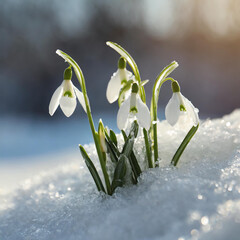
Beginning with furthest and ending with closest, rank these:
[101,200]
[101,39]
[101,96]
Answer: [101,39]
[101,96]
[101,200]

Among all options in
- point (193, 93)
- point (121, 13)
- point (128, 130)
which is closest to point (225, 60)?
point (193, 93)

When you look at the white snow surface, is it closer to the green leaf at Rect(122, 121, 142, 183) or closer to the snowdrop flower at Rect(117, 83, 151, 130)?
the green leaf at Rect(122, 121, 142, 183)

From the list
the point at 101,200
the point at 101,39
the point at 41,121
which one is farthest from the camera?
the point at 101,39

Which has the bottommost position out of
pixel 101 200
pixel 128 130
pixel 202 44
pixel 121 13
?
pixel 101 200

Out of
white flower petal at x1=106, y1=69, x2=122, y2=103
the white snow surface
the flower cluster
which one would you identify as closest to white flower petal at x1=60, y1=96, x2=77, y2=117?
the flower cluster

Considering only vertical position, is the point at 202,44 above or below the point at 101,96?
above

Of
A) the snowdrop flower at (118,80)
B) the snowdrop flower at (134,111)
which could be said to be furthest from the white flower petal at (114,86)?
the snowdrop flower at (134,111)

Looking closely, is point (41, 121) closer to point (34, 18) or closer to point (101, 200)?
point (34, 18)
